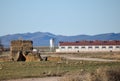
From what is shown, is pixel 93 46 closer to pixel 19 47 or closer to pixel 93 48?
pixel 93 48

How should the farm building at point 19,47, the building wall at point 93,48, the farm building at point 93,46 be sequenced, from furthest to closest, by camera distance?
the building wall at point 93,48, the farm building at point 93,46, the farm building at point 19,47

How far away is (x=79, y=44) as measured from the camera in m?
144

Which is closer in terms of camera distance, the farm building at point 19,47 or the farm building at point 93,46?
the farm building at point 19,47

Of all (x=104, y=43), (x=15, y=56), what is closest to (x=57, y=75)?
(x=15, y=56)

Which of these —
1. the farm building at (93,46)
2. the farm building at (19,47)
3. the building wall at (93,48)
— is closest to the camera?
the farm building at (19,47)

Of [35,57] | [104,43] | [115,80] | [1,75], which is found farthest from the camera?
[104,43]

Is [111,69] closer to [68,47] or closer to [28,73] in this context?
[28,73]

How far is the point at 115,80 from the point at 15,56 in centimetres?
3722

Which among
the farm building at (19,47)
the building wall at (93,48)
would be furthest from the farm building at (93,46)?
the farm building at (19,47)

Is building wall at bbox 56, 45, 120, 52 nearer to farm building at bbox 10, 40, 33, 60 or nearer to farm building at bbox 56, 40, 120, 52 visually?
farm building at bbox 56, 40, 120, 52

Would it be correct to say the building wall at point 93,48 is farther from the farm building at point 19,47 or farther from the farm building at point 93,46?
the farm building at point 19,47

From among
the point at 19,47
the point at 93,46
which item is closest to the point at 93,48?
the point at 93,46

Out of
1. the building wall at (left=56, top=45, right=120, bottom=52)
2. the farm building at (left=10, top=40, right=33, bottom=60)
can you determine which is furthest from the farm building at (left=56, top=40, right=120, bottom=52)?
the farm building at (left=10, top=40, right=33, bottom=60)

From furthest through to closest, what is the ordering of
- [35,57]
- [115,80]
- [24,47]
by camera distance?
[24,47]
[35,57]
[115,80]
